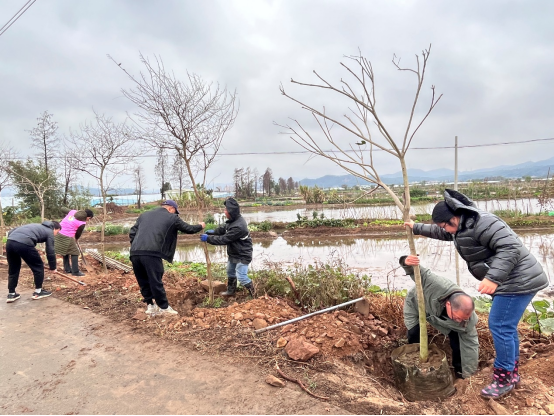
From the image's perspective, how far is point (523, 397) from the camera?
2559 millimetres

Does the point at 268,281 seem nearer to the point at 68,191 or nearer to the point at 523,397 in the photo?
the point at 523,397

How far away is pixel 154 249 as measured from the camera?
4.16m

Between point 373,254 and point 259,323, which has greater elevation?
point 259,323

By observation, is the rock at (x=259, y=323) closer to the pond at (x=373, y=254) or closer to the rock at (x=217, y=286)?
the rock at (x=217, y=286)

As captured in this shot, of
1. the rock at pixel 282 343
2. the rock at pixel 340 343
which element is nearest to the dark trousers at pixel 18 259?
the rock at pixel 282 343

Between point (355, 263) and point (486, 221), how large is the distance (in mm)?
7241

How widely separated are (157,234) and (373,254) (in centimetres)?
856

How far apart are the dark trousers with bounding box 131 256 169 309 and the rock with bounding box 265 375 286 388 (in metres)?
2.14

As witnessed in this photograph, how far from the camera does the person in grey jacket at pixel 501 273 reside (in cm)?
255

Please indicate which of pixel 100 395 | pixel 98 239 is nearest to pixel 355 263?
pixel 100 395

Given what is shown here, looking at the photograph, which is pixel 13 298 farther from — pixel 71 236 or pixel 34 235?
pixel 71 236

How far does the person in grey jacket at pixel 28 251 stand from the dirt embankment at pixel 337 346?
107 cm

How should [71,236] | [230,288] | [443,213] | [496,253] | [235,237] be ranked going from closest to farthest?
1. [496,253]
2. [443,213]
3. [235,237]
4. [230,288]
5. [71,236]

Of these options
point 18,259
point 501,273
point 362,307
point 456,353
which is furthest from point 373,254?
point 18,259
